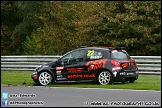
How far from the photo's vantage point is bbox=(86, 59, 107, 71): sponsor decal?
19.9 meters

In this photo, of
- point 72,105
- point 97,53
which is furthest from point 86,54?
point 72,105

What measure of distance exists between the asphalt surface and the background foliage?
13.3 m

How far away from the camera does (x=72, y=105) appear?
43.4ft

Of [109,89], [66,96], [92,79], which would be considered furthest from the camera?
[92,79]

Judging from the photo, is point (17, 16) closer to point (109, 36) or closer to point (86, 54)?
point (109, 36)

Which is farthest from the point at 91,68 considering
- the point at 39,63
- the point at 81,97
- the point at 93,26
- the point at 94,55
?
the point at 93,26

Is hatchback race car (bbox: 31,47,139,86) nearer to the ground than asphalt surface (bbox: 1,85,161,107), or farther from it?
farther from it

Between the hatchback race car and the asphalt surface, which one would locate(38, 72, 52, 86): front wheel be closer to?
the hatchback race car

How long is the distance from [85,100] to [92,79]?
5.69 m

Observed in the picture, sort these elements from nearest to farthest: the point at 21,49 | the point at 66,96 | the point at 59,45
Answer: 1. the point at 66,96
2. the point at 59,45
3. the point at 21,49

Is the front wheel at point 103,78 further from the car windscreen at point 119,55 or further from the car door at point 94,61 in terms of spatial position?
the car windscreen at point 119,55

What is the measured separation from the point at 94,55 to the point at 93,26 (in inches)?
477

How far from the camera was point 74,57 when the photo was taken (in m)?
20.5

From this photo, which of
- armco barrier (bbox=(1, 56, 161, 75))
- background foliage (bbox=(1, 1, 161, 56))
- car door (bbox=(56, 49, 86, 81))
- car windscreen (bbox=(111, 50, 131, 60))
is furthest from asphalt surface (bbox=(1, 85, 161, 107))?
background foliage (bbox=(1, 1, 161, 56))
